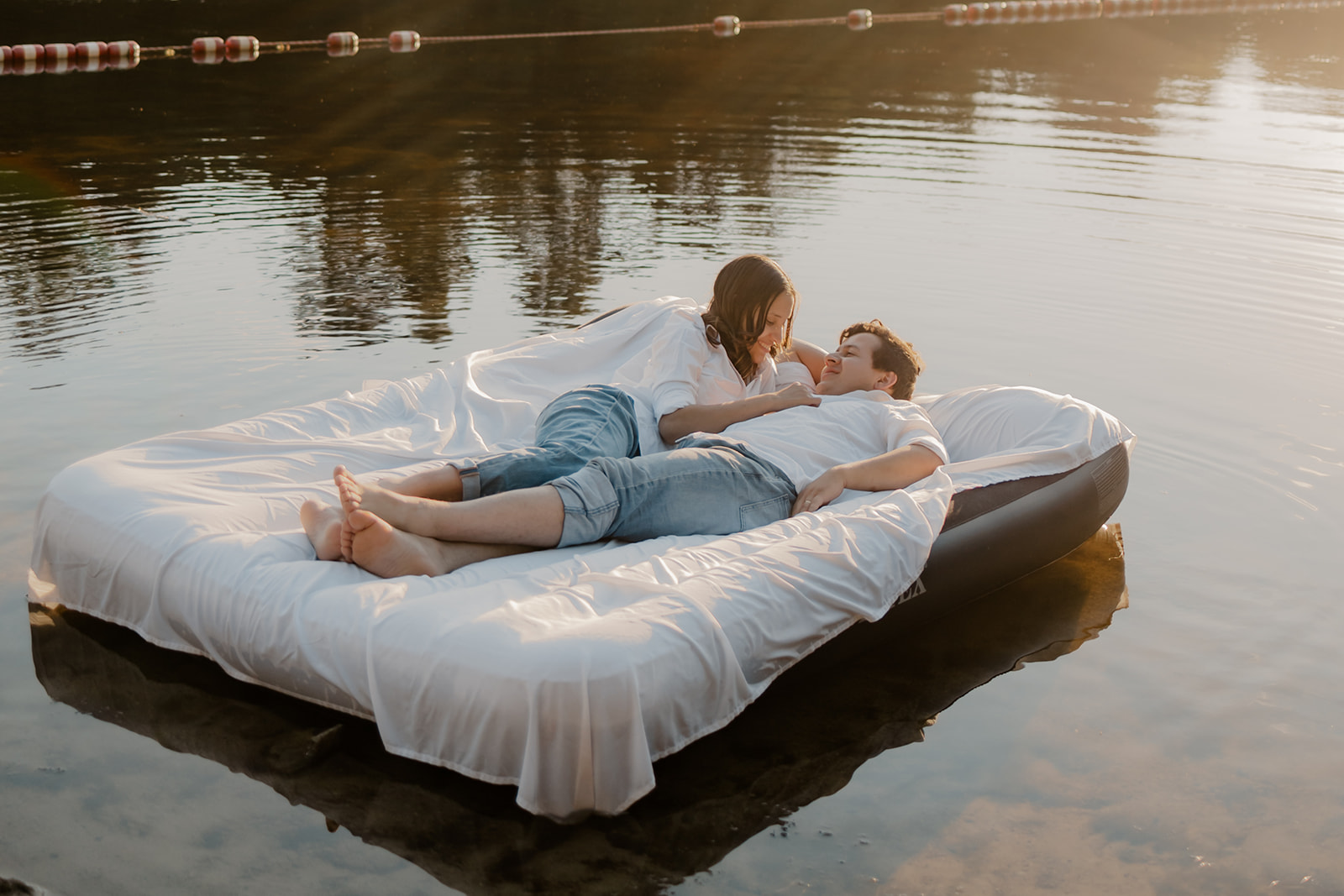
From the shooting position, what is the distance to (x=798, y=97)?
13.9 metres

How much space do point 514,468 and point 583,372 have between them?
1.27 metres

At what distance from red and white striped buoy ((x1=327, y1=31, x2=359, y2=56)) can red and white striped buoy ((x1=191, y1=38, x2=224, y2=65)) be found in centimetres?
144

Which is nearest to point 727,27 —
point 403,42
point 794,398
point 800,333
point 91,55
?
point 403,42

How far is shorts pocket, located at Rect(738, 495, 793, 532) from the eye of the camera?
319cm

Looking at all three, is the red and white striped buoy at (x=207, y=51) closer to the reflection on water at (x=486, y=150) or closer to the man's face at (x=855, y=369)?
the reflection on water at (x=486, y=150)

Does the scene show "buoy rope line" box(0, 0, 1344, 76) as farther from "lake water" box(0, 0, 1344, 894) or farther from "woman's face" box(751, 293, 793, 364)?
"woman's face" box(751, 293, 793, 364)

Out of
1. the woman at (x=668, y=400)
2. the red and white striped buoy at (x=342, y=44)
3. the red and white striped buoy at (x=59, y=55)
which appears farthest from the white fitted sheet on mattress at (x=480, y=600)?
the red and white striped buoy at (x=342, y=44)

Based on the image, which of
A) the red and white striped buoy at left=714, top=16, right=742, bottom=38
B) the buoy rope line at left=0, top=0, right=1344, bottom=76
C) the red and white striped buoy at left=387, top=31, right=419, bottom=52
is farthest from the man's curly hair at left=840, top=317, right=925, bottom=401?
the red and white striped buoy at left=714, top=16, right=742, bottom=38

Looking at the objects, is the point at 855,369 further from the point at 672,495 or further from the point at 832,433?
the point at 672,495

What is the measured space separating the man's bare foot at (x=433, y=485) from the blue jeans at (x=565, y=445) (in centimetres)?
2

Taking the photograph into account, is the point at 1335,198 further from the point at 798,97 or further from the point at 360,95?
the point at 360,95

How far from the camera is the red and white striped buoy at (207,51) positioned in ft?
50.4

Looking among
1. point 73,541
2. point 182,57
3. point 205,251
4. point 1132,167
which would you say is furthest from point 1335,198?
point 182,57

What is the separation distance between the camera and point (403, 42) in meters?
17.4
